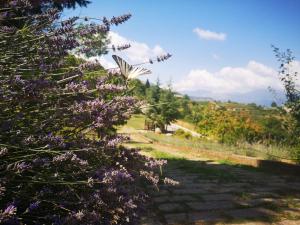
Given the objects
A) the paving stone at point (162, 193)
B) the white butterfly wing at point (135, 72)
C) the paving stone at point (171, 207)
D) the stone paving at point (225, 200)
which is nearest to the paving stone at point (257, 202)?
the stone paving at point (225, 200)

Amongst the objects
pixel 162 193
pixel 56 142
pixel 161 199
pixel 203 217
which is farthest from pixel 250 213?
pixel 56 142

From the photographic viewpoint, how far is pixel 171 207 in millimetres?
4016

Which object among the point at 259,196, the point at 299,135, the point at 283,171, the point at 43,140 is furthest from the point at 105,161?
the point at 299,135

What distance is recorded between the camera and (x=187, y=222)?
355 cm

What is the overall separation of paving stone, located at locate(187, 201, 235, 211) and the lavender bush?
2057 mm

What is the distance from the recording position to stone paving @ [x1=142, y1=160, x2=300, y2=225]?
373 centimetres

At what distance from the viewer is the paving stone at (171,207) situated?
392 cm

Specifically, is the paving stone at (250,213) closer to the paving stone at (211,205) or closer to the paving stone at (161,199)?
the paving stone at (211,205)

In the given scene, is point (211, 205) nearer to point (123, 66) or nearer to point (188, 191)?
point (188, 191)

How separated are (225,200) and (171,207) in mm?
913

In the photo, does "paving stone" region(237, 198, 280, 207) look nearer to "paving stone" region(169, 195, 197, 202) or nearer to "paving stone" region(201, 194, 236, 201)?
"paving stone" region(201, 194, 236, 201)

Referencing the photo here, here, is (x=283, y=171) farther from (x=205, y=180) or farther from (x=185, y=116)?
(x=185, y=116)

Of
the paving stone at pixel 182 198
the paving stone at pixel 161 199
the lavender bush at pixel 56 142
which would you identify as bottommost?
the paving stone at pixel 161 199

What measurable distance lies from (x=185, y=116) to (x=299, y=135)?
30.1 m
